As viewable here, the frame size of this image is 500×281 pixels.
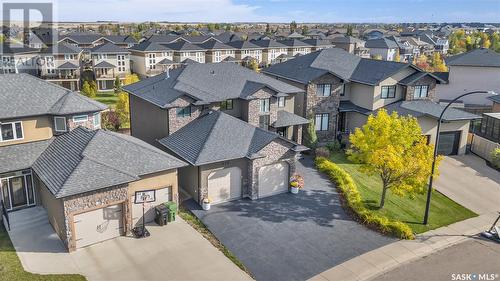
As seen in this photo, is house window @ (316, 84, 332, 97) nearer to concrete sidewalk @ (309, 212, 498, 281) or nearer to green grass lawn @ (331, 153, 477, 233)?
green grass lawn @ (331, 153, 477, 233)

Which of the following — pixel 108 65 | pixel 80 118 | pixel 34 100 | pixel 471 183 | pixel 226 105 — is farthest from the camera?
pixel 108 65

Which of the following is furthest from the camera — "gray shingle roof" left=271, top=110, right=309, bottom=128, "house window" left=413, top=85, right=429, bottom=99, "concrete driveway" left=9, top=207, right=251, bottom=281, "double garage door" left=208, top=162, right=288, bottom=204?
"house window" left=413, top=85, right=429, bottom=99

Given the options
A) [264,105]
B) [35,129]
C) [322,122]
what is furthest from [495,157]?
[35,129]

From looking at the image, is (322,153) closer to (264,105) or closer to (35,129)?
(264,105)

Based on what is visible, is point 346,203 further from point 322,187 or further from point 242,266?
point 242,266

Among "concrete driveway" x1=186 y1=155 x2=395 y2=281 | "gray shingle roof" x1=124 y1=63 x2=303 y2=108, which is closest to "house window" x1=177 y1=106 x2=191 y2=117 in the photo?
"gray shingle roof" x1=124 y1=63 x2=303 y2=108

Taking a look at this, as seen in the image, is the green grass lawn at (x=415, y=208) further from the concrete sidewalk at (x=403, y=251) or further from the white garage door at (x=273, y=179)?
the white garage door at (x=273, y=179)

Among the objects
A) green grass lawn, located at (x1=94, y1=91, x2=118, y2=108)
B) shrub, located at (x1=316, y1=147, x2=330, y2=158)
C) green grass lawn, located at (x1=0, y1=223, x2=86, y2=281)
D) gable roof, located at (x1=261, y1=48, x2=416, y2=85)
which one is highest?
gable roof, located at (x1=261, y1=48, x2=416, y2=85)
